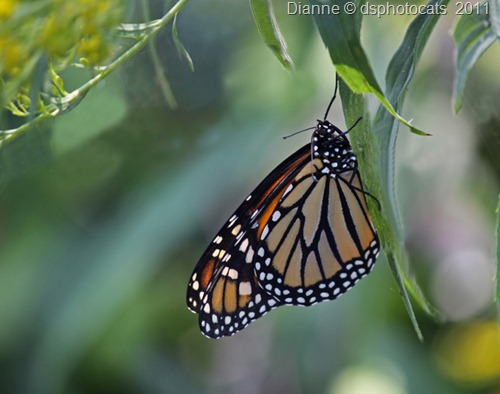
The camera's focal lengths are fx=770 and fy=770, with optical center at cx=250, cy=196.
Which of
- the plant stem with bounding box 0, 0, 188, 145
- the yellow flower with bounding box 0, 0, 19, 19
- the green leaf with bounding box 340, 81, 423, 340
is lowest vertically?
the green leaf with bounding box 340, 81, 423, 340

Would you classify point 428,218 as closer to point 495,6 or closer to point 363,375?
point 363,375

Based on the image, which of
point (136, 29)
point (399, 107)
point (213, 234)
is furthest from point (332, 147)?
point (213, 234)

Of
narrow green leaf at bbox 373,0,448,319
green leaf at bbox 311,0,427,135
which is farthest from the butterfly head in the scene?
green leaf at bbox 311,0,427,135

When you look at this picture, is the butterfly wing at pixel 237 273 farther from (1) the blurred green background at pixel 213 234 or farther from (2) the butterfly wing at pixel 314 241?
(1) the blurred green background at pixel 213 234

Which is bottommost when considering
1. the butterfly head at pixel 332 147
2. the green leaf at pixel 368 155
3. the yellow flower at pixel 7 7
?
the butterfly head at pixel 332 147

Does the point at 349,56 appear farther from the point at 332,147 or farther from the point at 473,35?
the point at 332,147

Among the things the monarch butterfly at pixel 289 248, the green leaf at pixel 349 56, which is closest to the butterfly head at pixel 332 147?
the monarch butterfly at pixel 289 248

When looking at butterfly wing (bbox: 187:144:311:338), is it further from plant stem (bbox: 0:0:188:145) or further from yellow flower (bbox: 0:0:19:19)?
yellow flower (bbox: 0:0:19:19)
